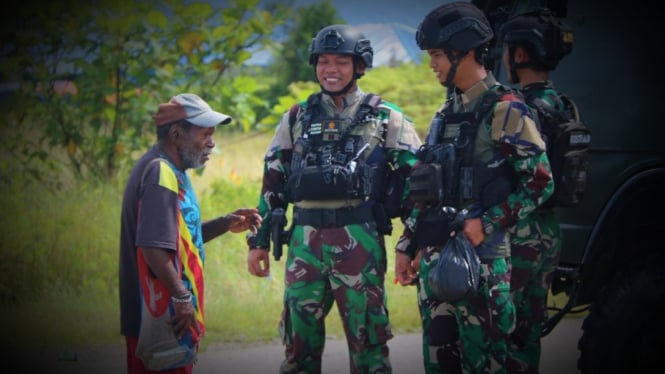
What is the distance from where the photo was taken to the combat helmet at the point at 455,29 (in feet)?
13.8

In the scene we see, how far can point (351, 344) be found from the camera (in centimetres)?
460

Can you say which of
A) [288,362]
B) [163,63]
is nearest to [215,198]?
[163,63]

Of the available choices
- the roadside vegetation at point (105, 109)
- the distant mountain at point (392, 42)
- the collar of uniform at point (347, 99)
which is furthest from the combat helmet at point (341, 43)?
the distant mountain at point (392, 42)

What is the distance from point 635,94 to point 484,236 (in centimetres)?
131

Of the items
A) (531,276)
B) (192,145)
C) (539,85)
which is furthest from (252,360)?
(539,85)

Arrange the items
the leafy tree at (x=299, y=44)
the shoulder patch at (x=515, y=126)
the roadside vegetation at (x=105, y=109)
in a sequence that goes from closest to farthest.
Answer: the shoulder patch at (x=515, y=126) < the roadside vegetation at (x=105, y=109) < the leafy tree at (x=299, y=44)

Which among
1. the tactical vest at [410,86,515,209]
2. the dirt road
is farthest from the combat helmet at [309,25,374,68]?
the dirt road

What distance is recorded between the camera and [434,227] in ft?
13.8

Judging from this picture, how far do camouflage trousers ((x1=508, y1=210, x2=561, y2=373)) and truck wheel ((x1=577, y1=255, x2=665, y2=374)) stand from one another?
0.96 feet

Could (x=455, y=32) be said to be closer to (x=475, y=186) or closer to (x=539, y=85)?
(x=475, y=186)

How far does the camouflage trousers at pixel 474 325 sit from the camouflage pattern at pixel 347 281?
0.39 metres

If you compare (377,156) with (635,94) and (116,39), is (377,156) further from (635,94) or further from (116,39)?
(116,39)

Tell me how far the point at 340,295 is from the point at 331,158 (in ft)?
2.34

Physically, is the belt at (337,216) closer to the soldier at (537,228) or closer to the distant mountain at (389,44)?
the soldier at (537,228)
